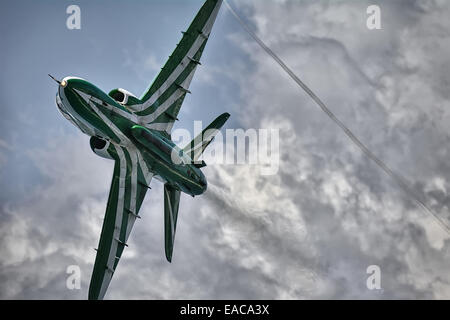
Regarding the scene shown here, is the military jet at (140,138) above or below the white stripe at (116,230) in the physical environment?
above

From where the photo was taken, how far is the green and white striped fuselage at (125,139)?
1526 inches

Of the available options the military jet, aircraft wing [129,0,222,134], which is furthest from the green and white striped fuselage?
aircraft wing [129,0,222,134]

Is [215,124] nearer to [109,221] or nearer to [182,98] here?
[182,98]

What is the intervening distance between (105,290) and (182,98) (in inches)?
658

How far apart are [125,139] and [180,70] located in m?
9.24

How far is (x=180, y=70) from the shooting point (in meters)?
48.0

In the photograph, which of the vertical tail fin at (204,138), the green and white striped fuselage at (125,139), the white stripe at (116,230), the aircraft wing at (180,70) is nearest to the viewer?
the green and white striped fuselage at (125,139)

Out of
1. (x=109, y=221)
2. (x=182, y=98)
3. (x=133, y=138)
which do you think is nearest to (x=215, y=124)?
(x=182, y=98)

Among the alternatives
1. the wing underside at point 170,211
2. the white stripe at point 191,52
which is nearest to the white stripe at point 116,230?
the wing underside at point 170,211

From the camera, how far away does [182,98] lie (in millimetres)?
48625

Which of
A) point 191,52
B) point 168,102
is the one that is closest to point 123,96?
point 168,102

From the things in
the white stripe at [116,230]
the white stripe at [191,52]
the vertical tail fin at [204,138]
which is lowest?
the white stripe at [116,230]

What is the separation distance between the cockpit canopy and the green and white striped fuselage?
127 centimetres

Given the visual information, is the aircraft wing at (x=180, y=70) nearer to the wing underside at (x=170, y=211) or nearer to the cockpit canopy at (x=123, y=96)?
the cockpit canopy at (x=123, y=96)
